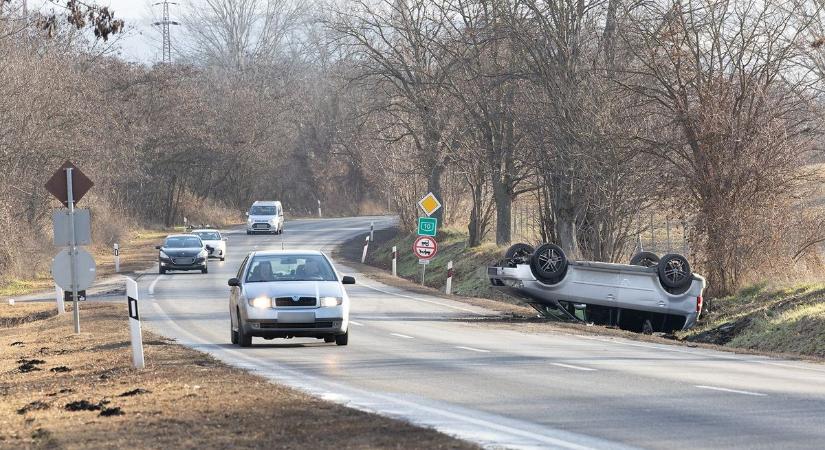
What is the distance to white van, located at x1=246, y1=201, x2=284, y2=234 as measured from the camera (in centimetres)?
7269

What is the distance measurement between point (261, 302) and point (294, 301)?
49cm

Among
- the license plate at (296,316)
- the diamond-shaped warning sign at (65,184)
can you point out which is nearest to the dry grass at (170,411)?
the license plate at (296,316)

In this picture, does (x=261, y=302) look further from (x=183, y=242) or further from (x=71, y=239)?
(x=183, y=242)

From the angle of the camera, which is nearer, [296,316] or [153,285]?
[296,316]

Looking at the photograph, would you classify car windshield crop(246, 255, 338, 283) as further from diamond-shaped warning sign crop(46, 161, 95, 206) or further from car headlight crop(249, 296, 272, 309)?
diamond-shaped warning sign crop(46, 161, 95, 206)

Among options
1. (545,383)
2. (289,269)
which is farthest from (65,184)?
(545,383)

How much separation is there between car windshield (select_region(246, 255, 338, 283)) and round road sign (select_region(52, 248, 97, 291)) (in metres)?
3.39

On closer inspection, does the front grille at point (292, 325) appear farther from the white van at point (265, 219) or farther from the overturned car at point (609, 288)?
the white van at point (265, 219)

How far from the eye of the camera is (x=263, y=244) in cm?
6359

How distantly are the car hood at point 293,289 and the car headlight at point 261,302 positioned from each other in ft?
0.22

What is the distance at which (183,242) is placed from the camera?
4734cm

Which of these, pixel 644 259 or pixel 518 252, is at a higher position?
pixel 518 252

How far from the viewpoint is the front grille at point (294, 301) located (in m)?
19.6

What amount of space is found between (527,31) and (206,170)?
54.6 meters
